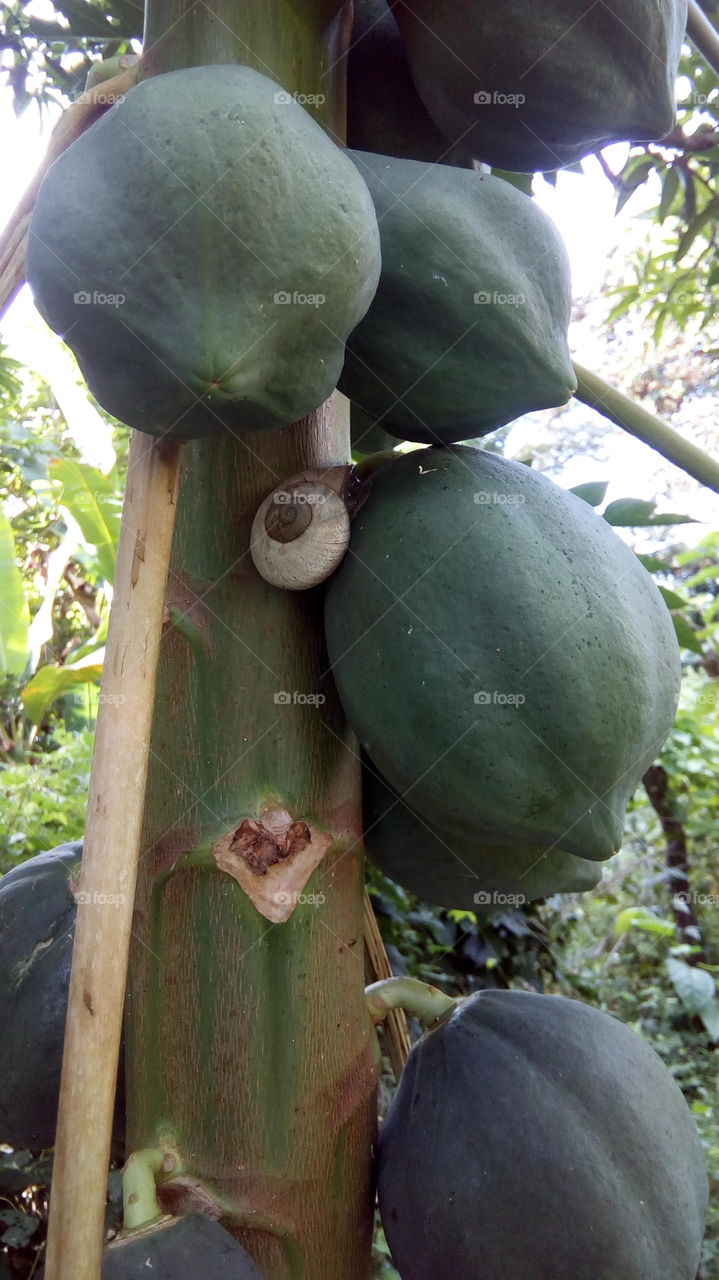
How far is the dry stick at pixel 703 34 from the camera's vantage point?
959 mm

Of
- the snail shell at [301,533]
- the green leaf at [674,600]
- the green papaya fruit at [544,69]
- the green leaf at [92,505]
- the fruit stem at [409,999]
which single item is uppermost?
the green leaf at [92,505]

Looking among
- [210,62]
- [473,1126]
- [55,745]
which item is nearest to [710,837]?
[55,745]

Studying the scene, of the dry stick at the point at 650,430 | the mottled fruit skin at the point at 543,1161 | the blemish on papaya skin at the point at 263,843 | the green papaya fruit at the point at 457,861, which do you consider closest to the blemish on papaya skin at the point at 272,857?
the blemish on papaya skin at the point at 263,843

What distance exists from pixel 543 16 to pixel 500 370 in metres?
0.27

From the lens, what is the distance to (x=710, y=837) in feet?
14.0

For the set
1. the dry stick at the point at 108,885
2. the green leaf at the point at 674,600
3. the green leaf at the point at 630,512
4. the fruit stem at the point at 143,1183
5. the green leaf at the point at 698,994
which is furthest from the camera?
the green leaf at the point at 698,994

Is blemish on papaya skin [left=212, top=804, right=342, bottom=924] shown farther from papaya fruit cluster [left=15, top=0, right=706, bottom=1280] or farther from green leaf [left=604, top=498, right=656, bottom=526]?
green leaf [left=604, top=498, right=656, bottom=526]

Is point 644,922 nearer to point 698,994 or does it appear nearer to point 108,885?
point 698,994

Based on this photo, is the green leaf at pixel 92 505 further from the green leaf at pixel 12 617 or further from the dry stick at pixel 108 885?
the dry stick at pixel 108 885

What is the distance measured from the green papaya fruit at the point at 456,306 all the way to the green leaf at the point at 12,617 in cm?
282

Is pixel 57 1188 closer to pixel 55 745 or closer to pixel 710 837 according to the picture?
pixel 710 837

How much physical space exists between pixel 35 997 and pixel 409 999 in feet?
1.08

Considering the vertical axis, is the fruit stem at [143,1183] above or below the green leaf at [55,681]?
below

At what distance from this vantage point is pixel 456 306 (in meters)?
0.75
